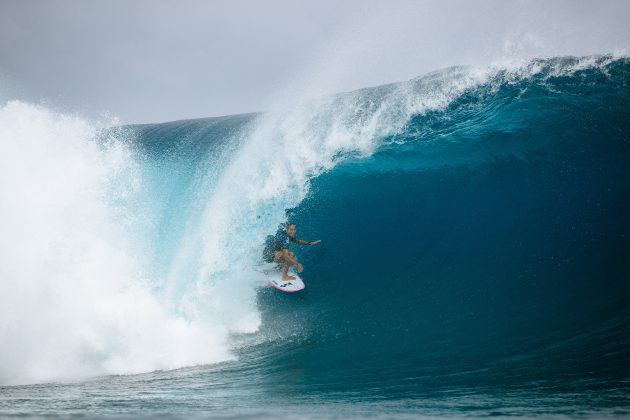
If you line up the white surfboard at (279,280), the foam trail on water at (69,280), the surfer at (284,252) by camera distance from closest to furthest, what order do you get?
the foam trail on water at (69,280) < the white surfboard at (279,280) < the surfer at (284,252)

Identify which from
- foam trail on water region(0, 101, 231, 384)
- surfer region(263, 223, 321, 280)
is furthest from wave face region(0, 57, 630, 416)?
surfer region(263, 223, 321, 280)

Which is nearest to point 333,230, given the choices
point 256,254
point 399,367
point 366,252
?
point 366,252

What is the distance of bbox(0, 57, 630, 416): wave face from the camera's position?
213 inches

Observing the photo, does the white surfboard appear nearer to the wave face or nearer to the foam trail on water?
the wave face

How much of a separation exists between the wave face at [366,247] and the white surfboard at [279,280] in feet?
0.71

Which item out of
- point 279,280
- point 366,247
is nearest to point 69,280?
point 279,280

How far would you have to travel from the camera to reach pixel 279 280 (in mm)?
8102

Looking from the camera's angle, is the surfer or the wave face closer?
the wave face

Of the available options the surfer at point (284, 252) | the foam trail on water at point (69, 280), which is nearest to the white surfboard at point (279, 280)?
the surfer at point (284, 252)

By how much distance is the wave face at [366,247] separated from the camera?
5.40 metres

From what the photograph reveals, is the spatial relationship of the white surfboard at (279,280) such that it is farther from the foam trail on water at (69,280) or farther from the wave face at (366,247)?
the foam trail on water at (69,280)

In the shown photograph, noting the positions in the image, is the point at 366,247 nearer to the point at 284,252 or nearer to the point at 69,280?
the point at 284,252

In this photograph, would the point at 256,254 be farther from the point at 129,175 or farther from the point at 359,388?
the point at 129,175

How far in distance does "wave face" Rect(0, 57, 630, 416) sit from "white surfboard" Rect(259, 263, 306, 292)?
217 mm
